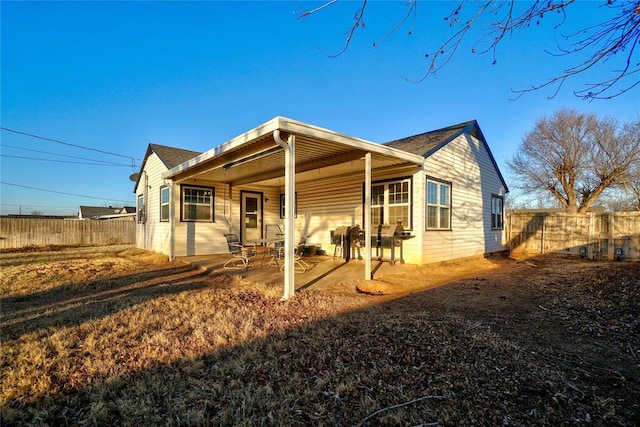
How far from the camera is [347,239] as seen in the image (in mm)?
9336

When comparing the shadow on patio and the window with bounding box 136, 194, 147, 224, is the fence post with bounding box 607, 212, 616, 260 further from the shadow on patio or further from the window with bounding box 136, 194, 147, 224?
the window with bounding box 136, 194, 147, 224

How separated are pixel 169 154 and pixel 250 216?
13.5ft

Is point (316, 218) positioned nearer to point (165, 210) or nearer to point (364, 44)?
point (165, 210)

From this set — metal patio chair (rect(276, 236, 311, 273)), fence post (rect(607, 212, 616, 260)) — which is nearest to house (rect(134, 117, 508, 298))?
metal patio chair (rect(276, 236, 311, 273))

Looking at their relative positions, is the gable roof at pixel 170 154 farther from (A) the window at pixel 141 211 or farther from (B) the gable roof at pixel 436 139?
(B) the gable roof at pixel 436 139

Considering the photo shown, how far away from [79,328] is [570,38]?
236 inches

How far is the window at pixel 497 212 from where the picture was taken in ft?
39.4

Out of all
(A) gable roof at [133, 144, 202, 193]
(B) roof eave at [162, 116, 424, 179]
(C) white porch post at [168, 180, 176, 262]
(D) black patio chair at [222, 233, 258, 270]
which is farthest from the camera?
(A) gable roof at [133, 144, 202, 193]

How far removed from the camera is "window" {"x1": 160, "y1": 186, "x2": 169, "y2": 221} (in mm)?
10641

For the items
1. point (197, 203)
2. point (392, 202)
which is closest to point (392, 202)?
point (392, 202)

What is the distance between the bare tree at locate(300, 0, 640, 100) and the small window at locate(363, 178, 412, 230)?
5704 millimetres

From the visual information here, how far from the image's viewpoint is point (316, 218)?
1085cm

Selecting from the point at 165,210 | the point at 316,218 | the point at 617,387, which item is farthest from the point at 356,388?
the point at 165,210

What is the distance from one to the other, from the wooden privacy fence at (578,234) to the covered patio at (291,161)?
824cm
